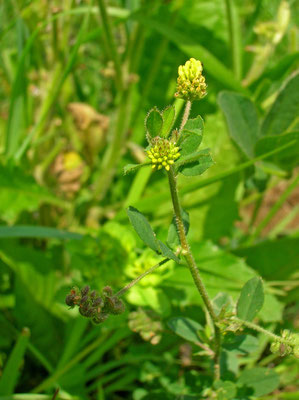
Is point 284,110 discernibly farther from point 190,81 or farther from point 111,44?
point 190,81

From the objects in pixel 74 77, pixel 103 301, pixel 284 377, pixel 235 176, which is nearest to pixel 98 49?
pixel 74 77

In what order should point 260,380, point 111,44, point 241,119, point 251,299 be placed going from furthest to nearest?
1. point 111,44
2. point 241,119
3. point 260,380
4. point 251,299

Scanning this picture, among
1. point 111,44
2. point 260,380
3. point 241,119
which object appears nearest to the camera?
point 260,380

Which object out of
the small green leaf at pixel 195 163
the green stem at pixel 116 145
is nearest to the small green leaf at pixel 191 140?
the small green leaf at pixel 195 163

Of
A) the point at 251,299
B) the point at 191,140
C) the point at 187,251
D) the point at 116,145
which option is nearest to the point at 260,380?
the point at 251,299

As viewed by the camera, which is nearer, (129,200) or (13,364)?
(13,364)

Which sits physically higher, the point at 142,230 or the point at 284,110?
the point at 284,110

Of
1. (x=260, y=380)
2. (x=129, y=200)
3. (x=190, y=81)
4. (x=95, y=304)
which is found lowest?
(x=260, y=380)
